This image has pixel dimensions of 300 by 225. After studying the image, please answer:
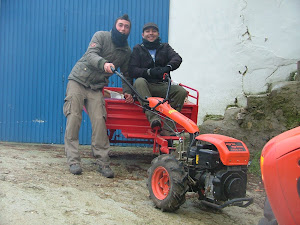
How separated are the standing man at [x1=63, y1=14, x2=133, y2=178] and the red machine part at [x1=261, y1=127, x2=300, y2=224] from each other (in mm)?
2930

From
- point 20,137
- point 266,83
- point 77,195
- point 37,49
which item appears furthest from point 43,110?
point 266,83

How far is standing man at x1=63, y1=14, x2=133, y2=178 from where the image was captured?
15.5ft

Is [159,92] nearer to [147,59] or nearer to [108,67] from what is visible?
[147,59]

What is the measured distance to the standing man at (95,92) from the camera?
4.72m

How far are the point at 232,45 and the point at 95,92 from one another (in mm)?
3202

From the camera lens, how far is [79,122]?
4820mm

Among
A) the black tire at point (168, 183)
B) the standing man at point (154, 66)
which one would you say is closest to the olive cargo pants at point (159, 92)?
the standing man at point (154, 66)

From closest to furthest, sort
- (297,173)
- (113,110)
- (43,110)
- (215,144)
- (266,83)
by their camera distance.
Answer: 1. (297,173)
2. (215,144)
3. (113,110)
4. (266,83)
5. (43,110)

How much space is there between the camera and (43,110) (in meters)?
7.10

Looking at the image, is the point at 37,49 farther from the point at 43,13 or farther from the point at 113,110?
the point at 113,110

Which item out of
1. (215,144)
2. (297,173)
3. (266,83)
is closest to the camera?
(297,173)

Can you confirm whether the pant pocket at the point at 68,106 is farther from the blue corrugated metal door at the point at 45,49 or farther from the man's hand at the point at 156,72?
the blue corrugated metal door at the point at 45,49

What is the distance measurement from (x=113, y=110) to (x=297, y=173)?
138 inches

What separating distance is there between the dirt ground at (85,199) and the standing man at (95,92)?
0.92 ft
